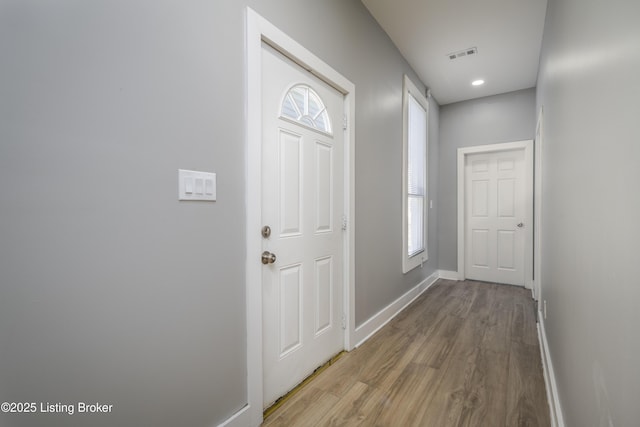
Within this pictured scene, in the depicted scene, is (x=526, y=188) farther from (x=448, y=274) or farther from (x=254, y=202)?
(x=254, y=202)

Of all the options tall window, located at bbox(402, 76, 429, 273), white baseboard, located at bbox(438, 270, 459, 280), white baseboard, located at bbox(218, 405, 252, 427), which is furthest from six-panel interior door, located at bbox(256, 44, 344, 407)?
white baseboard, located at bbox(438, 270, 459, 280)

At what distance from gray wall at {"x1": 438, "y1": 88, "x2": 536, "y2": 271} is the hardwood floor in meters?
1.77

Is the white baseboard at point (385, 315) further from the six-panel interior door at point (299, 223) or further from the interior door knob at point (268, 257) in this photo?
the interior door knob at point (268, 257)

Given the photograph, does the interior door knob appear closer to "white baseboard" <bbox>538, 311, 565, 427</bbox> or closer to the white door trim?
the white door trim

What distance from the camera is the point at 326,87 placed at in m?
2.01

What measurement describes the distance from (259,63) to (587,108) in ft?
4.59

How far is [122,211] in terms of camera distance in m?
0.99

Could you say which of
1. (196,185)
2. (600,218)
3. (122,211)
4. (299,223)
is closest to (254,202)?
(196,185)

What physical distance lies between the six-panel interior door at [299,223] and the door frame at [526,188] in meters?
3.05

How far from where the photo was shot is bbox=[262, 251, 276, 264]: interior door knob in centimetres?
153

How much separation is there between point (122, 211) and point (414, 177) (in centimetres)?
329

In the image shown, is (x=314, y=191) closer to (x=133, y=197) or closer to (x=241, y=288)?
(x=241, y=288)

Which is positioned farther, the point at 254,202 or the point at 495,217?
the point at 495,217

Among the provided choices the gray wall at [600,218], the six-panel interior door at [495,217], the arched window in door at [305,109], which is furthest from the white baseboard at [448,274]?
the arched window in door at [305,109]
